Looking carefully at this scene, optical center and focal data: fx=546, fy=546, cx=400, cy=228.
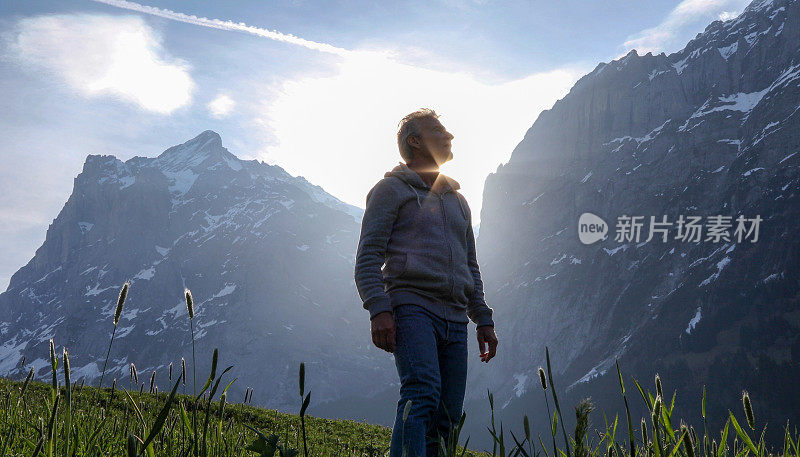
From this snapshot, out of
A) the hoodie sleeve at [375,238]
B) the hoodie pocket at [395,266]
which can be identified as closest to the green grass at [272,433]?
the hoodie sleeve at [375,238]

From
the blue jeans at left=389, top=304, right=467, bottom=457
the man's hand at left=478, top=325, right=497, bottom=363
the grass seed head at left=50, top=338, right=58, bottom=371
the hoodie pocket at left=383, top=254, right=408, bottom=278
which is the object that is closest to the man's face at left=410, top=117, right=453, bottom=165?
the hoodie pocket at left=383, top=254, right=408, bottom=278

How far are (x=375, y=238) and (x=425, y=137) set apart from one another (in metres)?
1.06

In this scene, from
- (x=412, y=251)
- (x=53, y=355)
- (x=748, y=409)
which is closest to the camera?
(x=53, y=355)

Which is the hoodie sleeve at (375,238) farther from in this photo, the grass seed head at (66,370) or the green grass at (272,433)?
the grass seed head at (66,370)

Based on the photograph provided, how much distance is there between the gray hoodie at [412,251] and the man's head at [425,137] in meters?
0.21

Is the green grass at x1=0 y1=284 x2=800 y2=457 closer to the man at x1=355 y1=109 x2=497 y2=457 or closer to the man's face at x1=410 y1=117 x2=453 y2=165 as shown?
the man at x1=355 y1=109 x2=497 y2=457

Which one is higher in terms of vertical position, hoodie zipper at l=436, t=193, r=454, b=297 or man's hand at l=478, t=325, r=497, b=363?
hoodie zipper at l=436, t=193, r=454, b=297

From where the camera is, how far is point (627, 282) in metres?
200

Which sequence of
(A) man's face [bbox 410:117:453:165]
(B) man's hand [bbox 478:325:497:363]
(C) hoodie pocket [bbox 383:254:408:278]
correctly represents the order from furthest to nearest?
(B) man's hand [bbox 478:325:497:363] → (A) man's face [bbox 410:117:453:165] → (C) hoodie pocket [bbox 383:254:408:278]

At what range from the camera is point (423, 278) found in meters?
4.29

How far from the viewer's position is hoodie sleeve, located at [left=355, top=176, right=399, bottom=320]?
4169 mm

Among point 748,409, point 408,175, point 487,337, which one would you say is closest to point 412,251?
point 408,175

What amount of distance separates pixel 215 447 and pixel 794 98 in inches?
9225

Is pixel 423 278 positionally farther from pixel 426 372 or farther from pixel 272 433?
pixel 272 433
